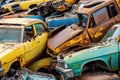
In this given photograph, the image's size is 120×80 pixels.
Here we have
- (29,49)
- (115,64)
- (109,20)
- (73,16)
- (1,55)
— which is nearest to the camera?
(115,64)

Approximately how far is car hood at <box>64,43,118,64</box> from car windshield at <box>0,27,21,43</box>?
2.50 m

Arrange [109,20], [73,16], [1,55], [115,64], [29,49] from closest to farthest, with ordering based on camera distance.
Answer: [115,64]
[1,55]
[29,49]
[109,20]
[73,16]

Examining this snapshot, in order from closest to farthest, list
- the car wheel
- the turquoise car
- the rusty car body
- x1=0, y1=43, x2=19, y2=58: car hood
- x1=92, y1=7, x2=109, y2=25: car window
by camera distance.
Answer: the turquoise car
the car wheel
x1=0, y1=43, x2=19, y2=58: car hood
the rusty car body
x1=92, y1=7, x2=109, y2=25: car window

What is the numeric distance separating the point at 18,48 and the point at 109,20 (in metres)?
3.30

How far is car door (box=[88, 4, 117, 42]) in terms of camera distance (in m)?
11.2

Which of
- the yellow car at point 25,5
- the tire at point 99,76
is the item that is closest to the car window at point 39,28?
the tire at point 99,76

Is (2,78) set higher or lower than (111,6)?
lower

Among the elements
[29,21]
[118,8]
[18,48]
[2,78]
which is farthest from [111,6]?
[2,78]

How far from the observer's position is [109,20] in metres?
11.4

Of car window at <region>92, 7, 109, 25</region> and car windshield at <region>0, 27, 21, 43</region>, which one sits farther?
car window at <region>92, 7, 109, 25</region>

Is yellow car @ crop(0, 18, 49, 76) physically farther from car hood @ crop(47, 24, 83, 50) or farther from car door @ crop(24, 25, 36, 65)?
car hood @ crop(47, 24, 83, 50)

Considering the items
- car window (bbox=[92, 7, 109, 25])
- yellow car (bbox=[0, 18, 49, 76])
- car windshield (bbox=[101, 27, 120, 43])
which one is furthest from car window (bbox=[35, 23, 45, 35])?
car windshield (bbox=[101, 27, 120, 43])

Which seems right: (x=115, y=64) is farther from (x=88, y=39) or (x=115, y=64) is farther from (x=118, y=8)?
(x=118, y=8)

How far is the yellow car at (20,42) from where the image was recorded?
9622mm
